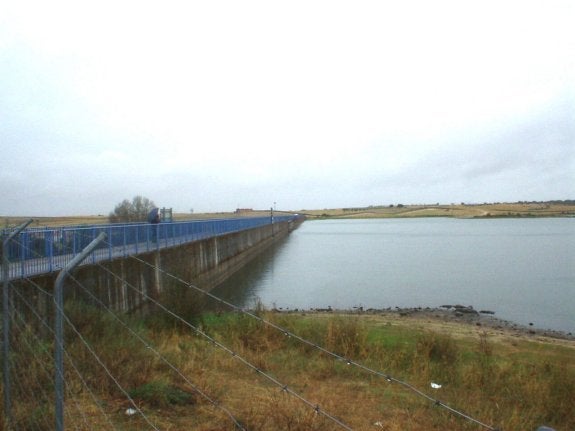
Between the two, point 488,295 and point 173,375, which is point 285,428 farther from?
point 488,295

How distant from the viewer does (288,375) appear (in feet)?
27.6

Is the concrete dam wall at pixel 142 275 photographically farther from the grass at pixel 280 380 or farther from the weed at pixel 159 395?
the weed at pixel 159 395

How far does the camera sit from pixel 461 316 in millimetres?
21797

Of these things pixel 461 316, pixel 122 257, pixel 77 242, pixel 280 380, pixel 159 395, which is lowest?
pixel 461 316

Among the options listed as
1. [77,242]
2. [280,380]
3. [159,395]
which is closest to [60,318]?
[159,395]

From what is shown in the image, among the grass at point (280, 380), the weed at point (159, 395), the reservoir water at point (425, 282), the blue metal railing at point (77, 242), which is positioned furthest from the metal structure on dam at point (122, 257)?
the reservoir water at point (425, 282)

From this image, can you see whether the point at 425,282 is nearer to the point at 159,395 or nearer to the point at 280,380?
the point at 280,380

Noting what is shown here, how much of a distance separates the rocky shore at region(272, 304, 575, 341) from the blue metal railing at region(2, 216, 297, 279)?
6.24m

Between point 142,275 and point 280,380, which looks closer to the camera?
point 280,380

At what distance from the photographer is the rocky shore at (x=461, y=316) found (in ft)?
61.6

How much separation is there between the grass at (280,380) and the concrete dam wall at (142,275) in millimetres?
1085

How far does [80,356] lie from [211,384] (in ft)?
6.26

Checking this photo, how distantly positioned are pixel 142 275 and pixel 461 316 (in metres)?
13.6

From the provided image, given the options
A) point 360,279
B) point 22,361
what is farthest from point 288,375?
point 360,279
